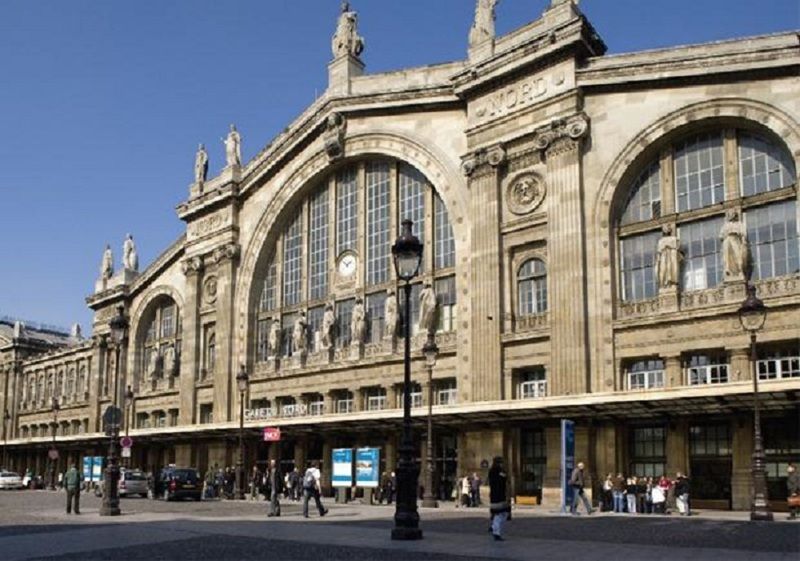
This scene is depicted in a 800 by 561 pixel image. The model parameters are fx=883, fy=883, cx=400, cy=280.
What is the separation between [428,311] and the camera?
4181 centimetres

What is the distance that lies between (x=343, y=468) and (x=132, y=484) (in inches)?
488

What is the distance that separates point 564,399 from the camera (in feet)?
106

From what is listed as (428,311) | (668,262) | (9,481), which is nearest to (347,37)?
(428,311)

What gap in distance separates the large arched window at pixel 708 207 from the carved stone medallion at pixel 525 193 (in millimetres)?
3899

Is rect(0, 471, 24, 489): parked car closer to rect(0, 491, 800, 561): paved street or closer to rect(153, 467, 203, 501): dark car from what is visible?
rect(153, 467, 203, 501): dark car

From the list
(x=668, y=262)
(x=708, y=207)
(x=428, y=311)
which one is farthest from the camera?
(x=428, y=311)

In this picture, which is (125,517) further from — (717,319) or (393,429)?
(717,319)

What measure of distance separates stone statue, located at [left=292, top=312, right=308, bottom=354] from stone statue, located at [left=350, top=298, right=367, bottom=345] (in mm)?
4206

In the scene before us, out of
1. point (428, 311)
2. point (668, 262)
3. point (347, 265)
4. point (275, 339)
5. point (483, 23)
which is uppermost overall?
point (483, 23)

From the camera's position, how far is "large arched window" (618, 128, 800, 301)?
31859 mm

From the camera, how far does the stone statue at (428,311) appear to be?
41750 millimetres

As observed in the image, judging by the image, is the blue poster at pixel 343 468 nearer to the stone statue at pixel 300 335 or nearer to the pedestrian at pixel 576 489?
the stone statue at pixel 300 335

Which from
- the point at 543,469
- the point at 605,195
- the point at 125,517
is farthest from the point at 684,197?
the point at 125,517

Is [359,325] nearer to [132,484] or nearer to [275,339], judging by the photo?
[275,339]
